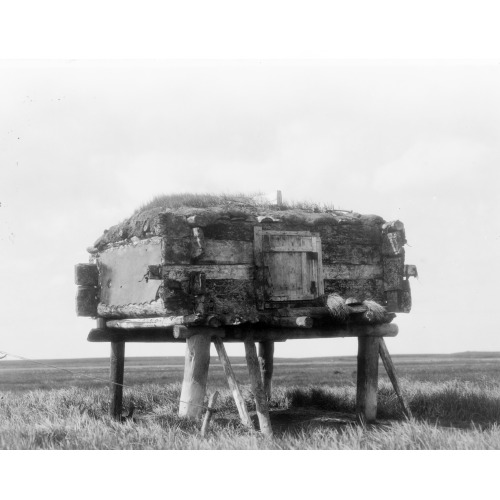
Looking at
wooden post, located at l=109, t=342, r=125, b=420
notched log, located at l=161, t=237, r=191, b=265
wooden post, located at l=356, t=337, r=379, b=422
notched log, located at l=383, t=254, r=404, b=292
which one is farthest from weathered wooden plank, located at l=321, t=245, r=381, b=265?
wooden post, located at l=109, t=342, r=125, b=420

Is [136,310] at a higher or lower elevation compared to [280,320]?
higher

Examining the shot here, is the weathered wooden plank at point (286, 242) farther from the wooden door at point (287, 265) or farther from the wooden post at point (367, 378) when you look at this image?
the wooden post at point (367, 378)

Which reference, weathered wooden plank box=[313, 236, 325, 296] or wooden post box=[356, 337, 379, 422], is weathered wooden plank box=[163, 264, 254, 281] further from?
wooden post box=[356, 337, 379, 422]

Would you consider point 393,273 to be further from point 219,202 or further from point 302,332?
point 219,202

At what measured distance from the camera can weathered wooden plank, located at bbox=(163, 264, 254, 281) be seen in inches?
460

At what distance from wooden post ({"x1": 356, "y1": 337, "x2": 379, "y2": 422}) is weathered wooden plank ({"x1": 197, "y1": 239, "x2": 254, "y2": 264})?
298 centimetres

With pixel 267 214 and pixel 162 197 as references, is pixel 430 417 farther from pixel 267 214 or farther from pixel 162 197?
pixel 162 197

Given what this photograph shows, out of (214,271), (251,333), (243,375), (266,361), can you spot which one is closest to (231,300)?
(214,271)

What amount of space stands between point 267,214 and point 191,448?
445cm

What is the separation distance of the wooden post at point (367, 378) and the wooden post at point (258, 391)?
2.30 metres

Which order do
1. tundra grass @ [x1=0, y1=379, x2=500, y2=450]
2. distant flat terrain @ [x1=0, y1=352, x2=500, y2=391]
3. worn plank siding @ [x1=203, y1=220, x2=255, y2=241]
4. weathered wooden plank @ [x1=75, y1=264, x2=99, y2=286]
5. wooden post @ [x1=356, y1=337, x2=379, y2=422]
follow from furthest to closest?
distant flat terrain @ [x1=0, y1=352, x2=500, y2=391] → weathered wooden plank @ [x1=75, y1=264, x2=99, y2=286] → wooden post @ [x1=356, y1=337, x2=379, y2=422] → worn plank siding @ [x1=203, y1=220, x2=255, y2=241] → tundra grass @ [x1=0, y1=379, x2=500, y2=450]

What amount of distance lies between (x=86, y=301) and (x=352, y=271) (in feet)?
16.9

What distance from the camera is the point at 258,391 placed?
11.9 meters

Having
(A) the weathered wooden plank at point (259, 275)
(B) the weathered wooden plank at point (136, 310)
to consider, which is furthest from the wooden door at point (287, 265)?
(B) the weathered wooden plank at point (136, 310)
